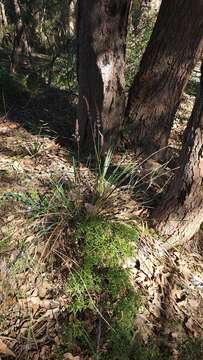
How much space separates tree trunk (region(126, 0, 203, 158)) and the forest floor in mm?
641

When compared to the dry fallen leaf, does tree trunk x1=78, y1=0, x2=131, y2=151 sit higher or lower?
higher

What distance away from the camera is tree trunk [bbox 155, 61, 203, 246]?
2889 millimetres

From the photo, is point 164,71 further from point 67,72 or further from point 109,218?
point 67,72

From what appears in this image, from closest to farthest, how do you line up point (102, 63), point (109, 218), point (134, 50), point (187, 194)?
point (187, 194) < point (109, 218) < point (102, 63) < point (134, 50)

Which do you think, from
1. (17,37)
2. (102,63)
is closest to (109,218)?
(102,63)

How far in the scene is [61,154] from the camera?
4.32 metres

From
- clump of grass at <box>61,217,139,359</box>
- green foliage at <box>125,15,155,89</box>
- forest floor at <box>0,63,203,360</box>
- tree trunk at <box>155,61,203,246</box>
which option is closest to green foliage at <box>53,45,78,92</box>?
green foliage at <box>125,15,155,89</box>

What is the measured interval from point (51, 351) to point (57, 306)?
0.33 metres

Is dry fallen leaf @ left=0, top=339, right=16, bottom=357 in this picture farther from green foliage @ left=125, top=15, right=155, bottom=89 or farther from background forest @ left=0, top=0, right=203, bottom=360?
green foliage @ left=125, top=15, right=155, bottom=89

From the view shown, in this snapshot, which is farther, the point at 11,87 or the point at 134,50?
the point at 134,50

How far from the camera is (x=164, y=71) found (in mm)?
4066

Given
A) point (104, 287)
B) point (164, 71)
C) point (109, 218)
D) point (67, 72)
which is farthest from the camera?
point (67, 72)

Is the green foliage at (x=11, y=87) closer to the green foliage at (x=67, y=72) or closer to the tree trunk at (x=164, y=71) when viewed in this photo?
the green foliage at (x=67, y=72)

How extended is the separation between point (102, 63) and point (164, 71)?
2.40 feet
